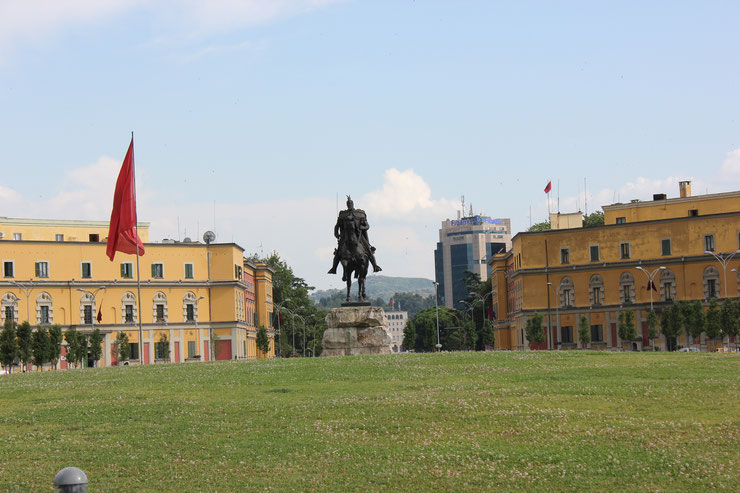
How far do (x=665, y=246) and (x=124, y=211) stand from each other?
2631 inches

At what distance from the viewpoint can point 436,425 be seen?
76.7 ft

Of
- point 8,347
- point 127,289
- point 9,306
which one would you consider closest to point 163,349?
point 127,289

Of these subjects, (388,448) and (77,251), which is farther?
(77,251)

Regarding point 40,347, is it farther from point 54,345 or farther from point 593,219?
point 593,219

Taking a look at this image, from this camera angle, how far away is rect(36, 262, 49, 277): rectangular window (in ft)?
346

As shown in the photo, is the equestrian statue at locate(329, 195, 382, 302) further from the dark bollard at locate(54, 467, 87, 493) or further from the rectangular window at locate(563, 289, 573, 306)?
the rectangular window at locate(563, 289, 573, 306)

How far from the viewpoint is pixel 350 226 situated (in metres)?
45.2

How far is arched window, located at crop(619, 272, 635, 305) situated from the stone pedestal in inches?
2518

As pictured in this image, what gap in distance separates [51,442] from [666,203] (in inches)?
3684

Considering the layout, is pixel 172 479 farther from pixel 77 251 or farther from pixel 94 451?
pixel 77 251

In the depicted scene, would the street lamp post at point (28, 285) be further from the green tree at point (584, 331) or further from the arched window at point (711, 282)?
the arched window at point (711, 282)

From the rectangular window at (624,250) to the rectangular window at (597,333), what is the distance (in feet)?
23.5

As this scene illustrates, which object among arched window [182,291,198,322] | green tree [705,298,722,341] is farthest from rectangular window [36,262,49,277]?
green tree [705,298,722,341]

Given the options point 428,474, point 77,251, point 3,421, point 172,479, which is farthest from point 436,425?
point 77,251
